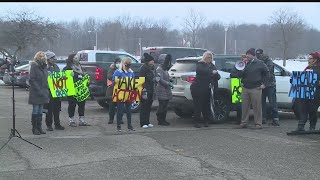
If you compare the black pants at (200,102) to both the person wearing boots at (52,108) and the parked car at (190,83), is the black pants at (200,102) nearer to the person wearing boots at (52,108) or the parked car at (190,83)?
the parked car at (190,83)

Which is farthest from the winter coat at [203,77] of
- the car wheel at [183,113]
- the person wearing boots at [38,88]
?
the person wearing boots at [38,88]

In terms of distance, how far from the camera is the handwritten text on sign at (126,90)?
1025 centimetres

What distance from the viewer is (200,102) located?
1070 centimetres

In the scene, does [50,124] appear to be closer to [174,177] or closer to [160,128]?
[160,128]

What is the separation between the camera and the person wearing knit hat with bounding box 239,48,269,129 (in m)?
10.6

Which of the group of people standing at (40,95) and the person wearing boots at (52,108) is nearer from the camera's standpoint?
the group of people standing at (40,95)

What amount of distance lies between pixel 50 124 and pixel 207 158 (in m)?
4.46

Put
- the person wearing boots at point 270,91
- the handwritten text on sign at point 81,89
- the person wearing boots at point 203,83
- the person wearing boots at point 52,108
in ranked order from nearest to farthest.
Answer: the person wearing boots at point 52,108, the person wearing boots at point 203,83, the handwritten text on sign at point 81,89, the person wearing boots at point 270,91

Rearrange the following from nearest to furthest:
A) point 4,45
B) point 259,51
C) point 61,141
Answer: point 61,141, point 259,51, point 4,45

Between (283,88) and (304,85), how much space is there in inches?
95.4

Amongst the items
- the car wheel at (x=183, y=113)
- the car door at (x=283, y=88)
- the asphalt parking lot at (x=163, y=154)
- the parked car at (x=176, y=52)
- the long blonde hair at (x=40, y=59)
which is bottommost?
the asphalt parking lot at (x=163, y=154)

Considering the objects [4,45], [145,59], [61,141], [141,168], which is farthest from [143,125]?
[4,45]

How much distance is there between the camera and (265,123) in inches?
459

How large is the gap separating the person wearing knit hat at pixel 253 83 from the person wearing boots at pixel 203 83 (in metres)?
0.69
